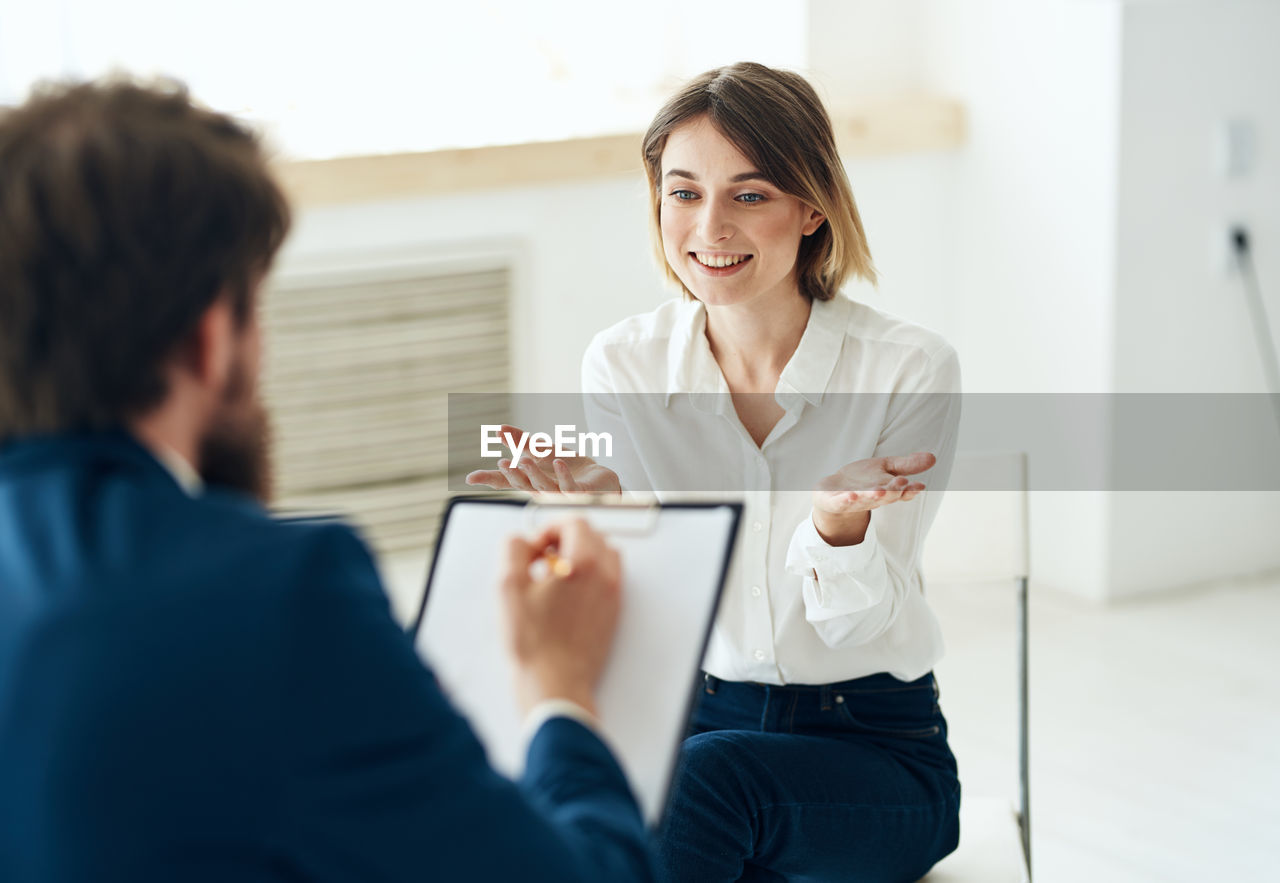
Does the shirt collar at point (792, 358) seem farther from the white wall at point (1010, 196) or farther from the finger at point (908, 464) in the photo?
the white wall at point (1010, 196)

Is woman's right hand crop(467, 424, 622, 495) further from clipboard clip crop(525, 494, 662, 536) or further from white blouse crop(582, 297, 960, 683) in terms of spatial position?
clipboard clip crop(525, 494, 662, 536)

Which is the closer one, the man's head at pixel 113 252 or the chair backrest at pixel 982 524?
the man's head at pixel 113 252

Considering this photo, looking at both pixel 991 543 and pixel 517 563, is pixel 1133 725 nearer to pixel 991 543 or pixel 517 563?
pixel 991 543

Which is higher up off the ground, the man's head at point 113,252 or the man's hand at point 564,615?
the man's head at point 113,252

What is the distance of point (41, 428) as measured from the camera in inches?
27.0

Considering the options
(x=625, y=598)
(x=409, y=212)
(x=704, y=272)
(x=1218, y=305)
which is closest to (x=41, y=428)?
(x=625, y=598)

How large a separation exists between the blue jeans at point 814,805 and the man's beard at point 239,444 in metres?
0.65

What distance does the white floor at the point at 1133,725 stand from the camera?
217 cm

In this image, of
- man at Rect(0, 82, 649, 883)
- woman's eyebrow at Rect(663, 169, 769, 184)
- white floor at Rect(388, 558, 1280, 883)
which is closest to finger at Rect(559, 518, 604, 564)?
man at Rect(0, 82, 649, 883)

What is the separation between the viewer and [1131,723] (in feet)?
8.50

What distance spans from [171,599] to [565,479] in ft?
2.42

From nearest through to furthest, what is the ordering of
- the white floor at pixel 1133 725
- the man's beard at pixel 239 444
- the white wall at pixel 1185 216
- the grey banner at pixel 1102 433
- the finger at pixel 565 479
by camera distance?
the man's beard at pixel 239 444 → the finger at pixel 565 479 → the white floor at pixel 1133 725 → the white wall at pixel 1185 216 → the grey banner at pixel 1102 433

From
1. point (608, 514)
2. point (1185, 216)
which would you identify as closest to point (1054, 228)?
point (1185, 216)

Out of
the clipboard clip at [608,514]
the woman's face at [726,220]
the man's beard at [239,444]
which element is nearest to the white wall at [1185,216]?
the woman's face at [726,220]
